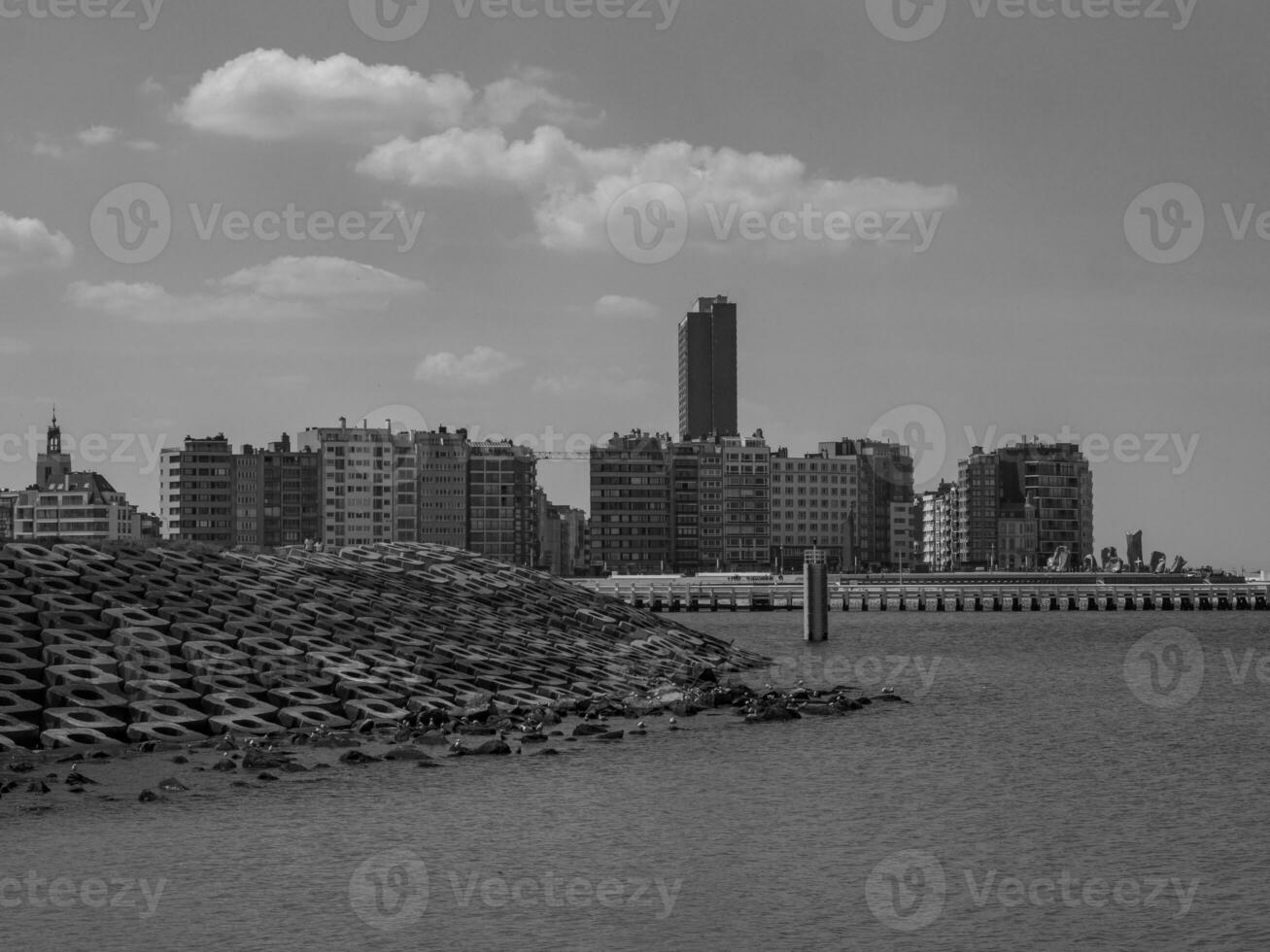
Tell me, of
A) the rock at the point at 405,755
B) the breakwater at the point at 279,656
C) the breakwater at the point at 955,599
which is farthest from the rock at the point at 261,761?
the breakwater at the point at 955,599

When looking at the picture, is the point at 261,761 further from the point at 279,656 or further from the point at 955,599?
the point at 955,599

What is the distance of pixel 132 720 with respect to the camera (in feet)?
138

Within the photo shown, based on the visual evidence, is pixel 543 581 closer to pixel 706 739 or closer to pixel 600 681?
pixel 600 681

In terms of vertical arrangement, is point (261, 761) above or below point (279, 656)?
below

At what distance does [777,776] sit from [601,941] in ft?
54.2

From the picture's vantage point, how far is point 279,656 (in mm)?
48875

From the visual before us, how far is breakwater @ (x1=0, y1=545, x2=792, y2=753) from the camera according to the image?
42719 mm

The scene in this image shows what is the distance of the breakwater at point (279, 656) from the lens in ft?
140

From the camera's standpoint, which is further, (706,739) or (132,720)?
(706,739)

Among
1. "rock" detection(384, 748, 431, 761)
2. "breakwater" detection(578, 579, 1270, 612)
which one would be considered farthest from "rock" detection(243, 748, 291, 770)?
"breakwater" detection(578, 579, 1270, 612)

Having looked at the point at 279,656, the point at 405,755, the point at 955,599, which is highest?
the point at 279,656

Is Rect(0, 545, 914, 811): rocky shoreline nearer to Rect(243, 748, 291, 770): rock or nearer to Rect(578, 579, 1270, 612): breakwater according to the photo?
Rect(243, 748, 291, 770): rock

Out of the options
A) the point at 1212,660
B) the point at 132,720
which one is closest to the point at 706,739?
the point at 132,720

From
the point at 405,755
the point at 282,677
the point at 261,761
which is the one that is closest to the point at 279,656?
the point at 282,677
